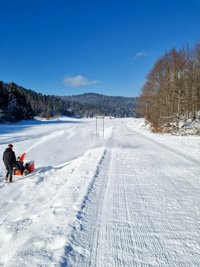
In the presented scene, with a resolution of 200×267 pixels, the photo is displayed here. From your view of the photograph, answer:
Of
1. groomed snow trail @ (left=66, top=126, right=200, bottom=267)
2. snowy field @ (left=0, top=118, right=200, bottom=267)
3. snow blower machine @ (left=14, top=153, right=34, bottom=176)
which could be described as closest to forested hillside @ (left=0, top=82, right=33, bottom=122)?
snow blower machine @ (left=14, top=153, right=34, bottom=176)

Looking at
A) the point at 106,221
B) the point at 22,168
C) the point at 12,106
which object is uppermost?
the point at 12,106

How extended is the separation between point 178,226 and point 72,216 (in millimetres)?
2048

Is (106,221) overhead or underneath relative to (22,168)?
overhead

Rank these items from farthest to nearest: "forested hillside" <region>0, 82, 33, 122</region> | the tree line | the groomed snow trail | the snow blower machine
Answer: "forested hillside" <region>0, 82, 33, 122</region> → the tree line → the snow blower machine → the groomed snow trail

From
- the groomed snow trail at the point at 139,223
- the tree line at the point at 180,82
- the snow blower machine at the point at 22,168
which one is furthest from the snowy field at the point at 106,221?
the tree line at the point at 180,82

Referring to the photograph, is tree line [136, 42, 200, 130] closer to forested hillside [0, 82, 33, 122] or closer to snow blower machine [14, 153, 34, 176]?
snow blower machine [14, 153, 34, 176]

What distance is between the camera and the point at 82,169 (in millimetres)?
6094

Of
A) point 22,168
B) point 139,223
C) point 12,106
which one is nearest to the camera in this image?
point 139,223

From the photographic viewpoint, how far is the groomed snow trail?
6.98ft

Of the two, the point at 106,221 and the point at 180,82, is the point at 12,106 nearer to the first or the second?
the point at 180,82

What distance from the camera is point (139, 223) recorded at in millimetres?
2809

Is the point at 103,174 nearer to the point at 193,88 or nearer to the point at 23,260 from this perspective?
the point at 23,260

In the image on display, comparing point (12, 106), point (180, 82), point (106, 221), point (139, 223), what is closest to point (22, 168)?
point (106, 221)

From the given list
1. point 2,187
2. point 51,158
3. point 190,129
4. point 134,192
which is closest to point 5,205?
point 2,187
